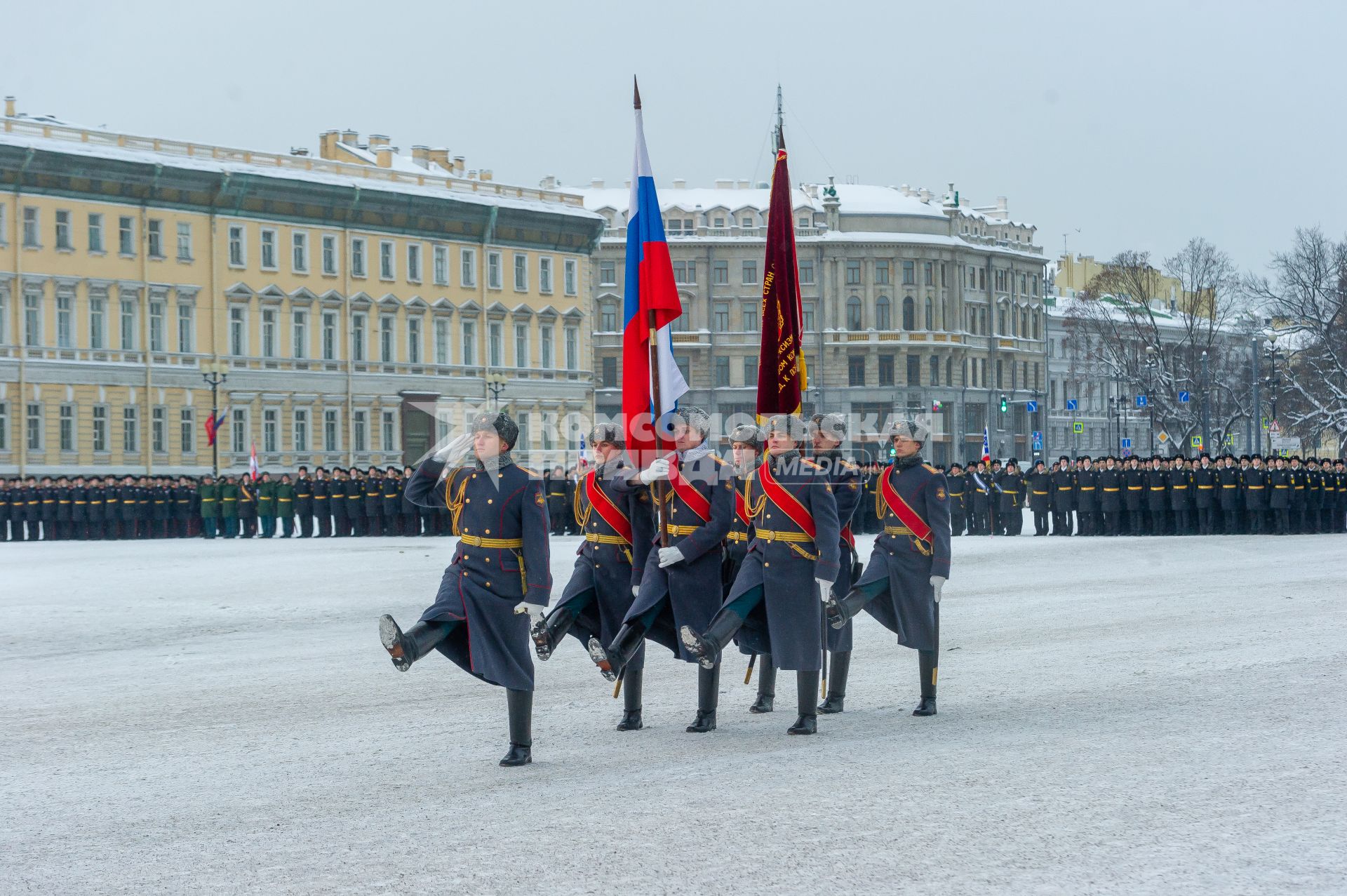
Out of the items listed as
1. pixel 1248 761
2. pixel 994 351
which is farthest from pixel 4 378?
pixel 994 351

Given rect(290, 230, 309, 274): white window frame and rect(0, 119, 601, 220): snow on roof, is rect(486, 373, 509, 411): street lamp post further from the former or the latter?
rect(290, 230, 309, 274): white window frame

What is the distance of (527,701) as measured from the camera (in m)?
8.60

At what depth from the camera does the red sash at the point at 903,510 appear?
10422 mm

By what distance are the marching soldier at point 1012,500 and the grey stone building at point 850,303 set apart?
60.0 meters

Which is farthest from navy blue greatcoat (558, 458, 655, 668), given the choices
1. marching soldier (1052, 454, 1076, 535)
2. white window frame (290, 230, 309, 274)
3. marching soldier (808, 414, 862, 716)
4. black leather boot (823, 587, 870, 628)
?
white window frame (290, 230, 309, 274)

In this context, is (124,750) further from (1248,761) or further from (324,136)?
(324,136)


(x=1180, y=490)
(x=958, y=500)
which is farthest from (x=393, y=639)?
(x=958, y=500)

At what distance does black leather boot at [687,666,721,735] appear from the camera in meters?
9.55

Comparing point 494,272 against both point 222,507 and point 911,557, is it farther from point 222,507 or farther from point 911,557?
point 911,557

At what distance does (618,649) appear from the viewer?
9500mm

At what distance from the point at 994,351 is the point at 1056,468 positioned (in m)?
71.9

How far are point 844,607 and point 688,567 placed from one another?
878mm

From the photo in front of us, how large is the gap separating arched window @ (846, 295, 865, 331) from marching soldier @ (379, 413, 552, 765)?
3625 inches

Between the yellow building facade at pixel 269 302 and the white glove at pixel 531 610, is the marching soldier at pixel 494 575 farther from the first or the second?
the yellow building facade at pixel 269 302
